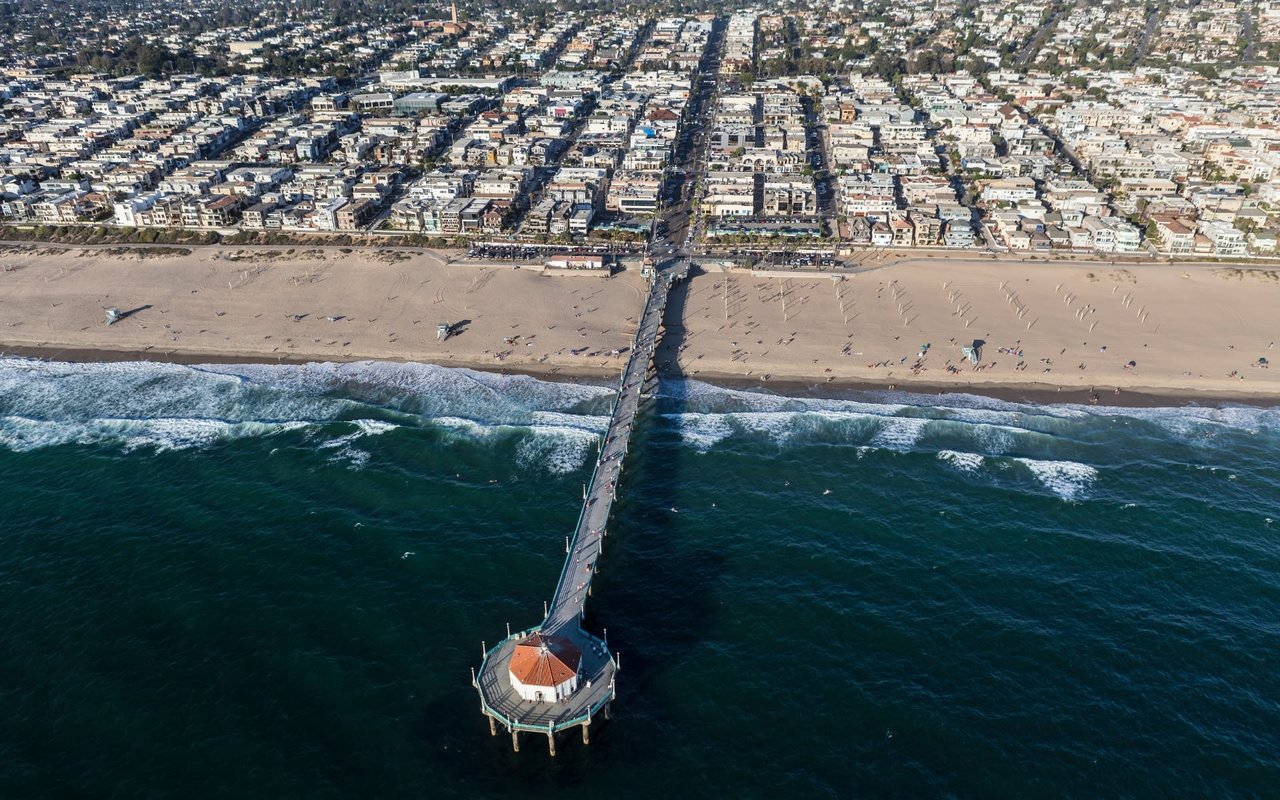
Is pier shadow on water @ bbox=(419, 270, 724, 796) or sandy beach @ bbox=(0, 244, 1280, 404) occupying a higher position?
sandy beach @ bbox=(0, 244, 1280, 404)

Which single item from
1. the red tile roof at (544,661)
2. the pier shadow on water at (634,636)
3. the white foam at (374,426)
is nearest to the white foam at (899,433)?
the pier shadow on water at (634,636)

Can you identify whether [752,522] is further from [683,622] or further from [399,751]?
[399,751]

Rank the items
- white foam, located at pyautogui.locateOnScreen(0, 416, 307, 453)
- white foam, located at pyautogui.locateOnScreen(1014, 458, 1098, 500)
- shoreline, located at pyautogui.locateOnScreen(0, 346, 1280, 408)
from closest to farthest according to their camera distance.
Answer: white foam, located at pyautogui.locateOnScreen(1014, 458, 1098, 500) → white foam, located at pyautogui.locateOnScreen(0, 416, 307, 453) → shoreline, located at pyautogui.locateOnScreen(0, 346, 1280, 408)

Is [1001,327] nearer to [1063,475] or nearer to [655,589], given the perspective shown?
[1063,475]

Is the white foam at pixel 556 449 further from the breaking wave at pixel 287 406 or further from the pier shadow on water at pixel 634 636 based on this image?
the pier shadow on water at pixel 634 636

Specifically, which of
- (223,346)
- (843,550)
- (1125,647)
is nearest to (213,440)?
(223,346)

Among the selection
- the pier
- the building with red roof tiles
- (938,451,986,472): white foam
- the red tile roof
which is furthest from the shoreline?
the building with red roof tiles

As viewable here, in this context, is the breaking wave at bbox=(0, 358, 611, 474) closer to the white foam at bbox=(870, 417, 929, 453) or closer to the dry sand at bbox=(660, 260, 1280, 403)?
the dry sand at bbox=(660, 260, 1280, 403)
